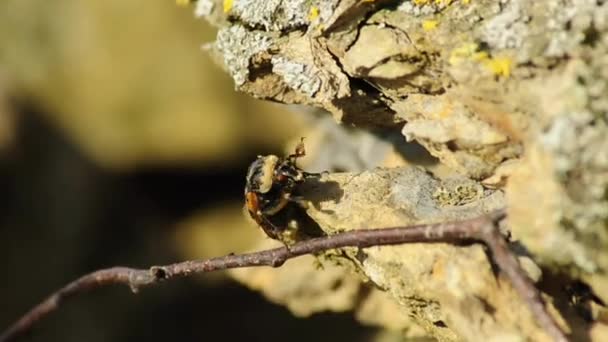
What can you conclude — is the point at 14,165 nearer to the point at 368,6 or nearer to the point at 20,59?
the point at 20,59

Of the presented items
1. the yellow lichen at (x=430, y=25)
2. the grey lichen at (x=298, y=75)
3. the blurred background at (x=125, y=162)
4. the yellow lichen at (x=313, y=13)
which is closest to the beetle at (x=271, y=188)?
the grey lichen at (x=298, y=75)

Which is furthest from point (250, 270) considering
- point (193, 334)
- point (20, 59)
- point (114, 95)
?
point (20, 59)

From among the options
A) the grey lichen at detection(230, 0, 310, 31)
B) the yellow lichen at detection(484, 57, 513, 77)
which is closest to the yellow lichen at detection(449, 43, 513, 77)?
the yellow lichen at detection(484, 57, 513, 77)

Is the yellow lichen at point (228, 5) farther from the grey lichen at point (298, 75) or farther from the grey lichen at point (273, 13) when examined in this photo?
the grey lichen at point (298, 75)

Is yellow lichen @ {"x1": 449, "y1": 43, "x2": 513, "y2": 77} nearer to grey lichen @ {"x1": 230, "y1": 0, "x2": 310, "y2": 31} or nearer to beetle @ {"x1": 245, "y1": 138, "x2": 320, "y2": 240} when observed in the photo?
grey lichen @ {"x1": 230, "y1": 0, "x2": 310, "y2": 31}

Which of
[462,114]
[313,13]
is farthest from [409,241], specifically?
[313,13]

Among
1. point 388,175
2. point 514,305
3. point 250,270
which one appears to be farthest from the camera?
point 250,270
